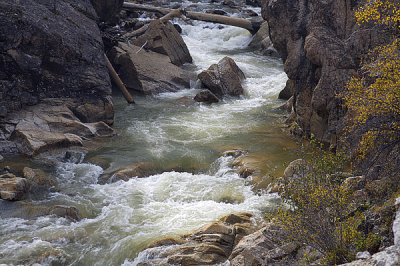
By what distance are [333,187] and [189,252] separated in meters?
2.83

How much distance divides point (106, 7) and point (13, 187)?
12.0m

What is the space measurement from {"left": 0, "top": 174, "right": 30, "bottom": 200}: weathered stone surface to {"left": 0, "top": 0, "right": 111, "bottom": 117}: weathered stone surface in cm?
371

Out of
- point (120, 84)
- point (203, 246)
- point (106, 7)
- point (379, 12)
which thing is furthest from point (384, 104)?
point (106, 7)

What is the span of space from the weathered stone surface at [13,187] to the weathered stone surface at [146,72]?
925 cm

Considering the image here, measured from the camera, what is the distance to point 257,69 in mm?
22078

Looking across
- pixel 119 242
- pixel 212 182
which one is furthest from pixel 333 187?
pixel 212 182

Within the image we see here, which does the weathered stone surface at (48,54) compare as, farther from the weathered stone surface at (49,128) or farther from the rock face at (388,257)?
the rock face at (388,257)

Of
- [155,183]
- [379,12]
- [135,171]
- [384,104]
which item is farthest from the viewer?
[135,171]

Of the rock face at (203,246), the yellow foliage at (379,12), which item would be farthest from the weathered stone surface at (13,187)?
the yellow foliage at (379,12)

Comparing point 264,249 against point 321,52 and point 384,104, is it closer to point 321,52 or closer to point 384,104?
point 384,104

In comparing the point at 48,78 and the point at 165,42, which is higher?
the point at 165,42

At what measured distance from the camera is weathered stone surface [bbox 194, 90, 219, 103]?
18141mm

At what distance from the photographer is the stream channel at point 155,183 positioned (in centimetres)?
844

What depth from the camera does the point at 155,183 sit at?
11.1 meters
